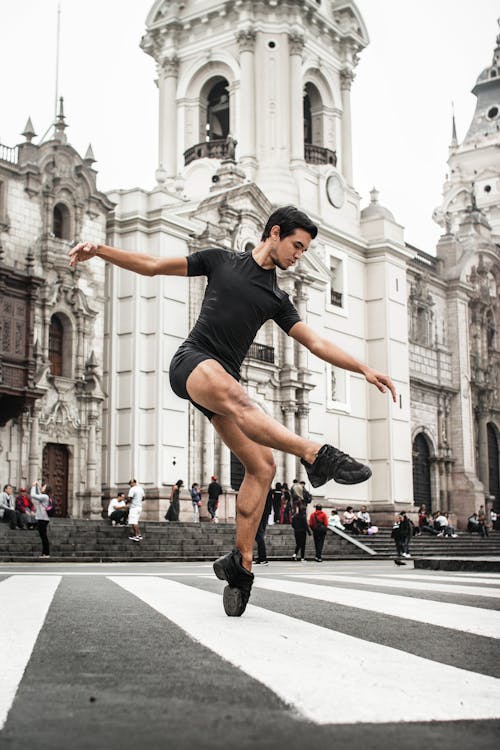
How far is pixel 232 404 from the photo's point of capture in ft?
15.7

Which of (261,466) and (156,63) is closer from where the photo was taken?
(261,466)

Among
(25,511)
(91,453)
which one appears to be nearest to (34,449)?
(91,453)

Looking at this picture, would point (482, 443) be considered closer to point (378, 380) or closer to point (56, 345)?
point (56, 345)

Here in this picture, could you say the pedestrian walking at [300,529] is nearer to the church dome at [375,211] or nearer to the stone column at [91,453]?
the stone column at [91,453]

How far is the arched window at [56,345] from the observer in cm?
3158

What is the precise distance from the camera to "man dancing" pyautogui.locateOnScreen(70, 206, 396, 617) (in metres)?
4.72

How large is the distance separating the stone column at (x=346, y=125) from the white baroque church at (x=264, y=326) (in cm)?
10

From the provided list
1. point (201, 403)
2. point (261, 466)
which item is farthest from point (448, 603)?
point (201, 403)

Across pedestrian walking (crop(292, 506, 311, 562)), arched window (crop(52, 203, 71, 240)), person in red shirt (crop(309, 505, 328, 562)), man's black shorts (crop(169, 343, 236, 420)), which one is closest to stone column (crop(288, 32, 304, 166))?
arched window (crop(52, 203, 71, 240))

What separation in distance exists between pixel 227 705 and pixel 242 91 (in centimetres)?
4020

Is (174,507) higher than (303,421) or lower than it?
lower

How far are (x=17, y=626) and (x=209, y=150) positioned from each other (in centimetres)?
3831

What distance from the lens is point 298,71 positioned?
135 feet

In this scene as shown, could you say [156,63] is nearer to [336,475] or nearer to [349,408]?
[349,408]
